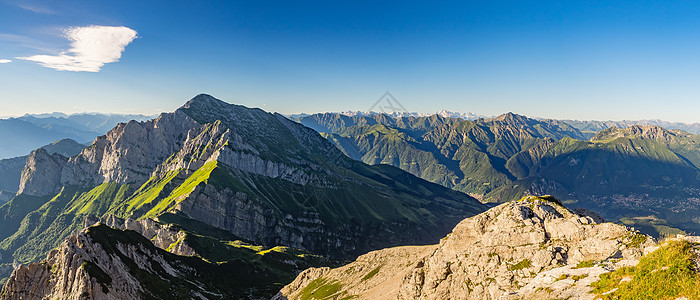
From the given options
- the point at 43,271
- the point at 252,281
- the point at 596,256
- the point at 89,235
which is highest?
the point at 596,256

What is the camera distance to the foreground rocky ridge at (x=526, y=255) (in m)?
41.6

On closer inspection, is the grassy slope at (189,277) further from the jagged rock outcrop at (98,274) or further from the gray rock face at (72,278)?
the gray rock face at (72,278)

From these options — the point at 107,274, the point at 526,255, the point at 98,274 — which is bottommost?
the point at 107,274

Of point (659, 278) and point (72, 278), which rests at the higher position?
point (659, 278)

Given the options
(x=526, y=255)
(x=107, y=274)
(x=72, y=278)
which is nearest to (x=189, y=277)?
(x=107, y=274)

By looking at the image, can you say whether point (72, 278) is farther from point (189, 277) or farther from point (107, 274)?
point (189, 277)

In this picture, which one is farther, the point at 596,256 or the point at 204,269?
the point at 204,269

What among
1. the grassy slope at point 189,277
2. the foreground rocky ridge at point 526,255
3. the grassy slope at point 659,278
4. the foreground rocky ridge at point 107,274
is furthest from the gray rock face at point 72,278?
the grassy slope at point 659,278

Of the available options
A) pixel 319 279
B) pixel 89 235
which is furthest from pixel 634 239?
pixel 89 235

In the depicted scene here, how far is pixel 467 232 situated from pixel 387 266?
5610 cm

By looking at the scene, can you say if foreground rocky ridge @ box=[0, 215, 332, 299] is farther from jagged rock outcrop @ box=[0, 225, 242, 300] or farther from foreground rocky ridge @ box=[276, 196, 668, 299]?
foreground rocky ridge @ box=[276, 196, 668, 299]

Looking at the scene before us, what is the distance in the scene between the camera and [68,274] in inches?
3307

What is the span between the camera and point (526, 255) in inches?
2218

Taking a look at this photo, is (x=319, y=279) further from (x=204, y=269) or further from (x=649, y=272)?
(x=649, y=272)
